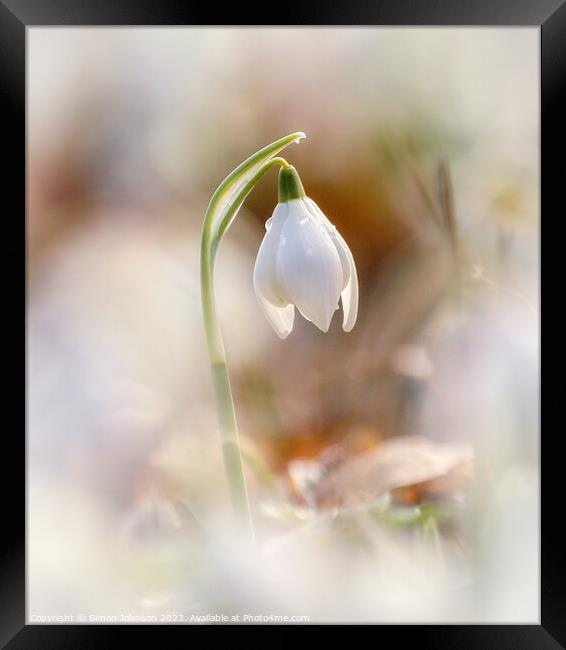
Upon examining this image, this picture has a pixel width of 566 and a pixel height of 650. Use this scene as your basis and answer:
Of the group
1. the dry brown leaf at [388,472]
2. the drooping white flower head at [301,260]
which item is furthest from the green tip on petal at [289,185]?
the dry brown leaf at [388,472]

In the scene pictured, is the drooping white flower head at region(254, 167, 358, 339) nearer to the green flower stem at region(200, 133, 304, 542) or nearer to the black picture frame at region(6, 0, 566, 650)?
the green flower stem at region(200, 133, 304, 542)

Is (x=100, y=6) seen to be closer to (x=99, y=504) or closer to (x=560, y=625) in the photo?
(x=99, y=504)

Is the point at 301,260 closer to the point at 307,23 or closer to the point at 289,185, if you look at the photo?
the point at 289,185

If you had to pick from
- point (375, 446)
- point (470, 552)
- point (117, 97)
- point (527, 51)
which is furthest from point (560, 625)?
point (117, 97)

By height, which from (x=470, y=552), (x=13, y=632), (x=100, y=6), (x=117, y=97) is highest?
(x=100, y=6)

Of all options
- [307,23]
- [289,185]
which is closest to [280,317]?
[289,185]
